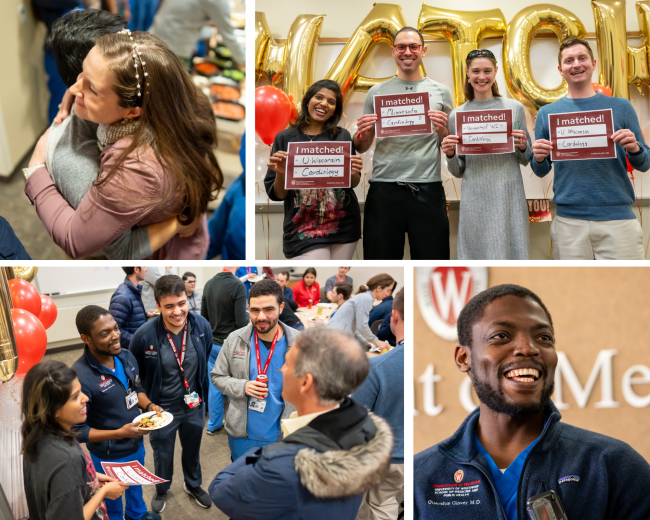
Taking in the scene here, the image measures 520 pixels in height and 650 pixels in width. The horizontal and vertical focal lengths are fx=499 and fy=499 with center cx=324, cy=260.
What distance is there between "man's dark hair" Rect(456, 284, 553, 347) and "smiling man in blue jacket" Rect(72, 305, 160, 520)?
1.05 m

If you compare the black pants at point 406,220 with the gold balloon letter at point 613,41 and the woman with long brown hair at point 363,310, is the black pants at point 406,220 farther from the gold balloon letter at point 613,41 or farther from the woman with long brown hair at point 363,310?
the gold balloon letter at point 613,41

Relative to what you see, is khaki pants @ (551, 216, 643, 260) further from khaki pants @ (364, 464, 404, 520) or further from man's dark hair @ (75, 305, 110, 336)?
man's dark hair @ (75, 305, 110, 336)

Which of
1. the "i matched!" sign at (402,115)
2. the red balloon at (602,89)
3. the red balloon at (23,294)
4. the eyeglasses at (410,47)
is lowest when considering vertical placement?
the red balloon at (23,294)

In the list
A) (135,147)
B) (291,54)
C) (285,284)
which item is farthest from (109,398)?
(291,54)

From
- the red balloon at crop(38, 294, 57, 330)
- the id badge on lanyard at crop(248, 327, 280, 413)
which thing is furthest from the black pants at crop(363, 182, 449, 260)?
the red balloon at crop(38, 294, 57, 330)

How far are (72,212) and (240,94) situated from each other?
0.63m

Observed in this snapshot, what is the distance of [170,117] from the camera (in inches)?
58.9

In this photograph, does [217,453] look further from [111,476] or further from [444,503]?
[444,503]

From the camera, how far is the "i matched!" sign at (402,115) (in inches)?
76.9

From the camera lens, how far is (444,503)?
5.19 feet

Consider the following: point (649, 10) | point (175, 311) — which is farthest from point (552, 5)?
point (175, 311)

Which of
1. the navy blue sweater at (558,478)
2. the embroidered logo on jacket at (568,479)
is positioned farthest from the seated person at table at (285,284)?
the embroidered logo on jacket at (568,479)

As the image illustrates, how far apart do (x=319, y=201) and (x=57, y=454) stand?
1.26 metres

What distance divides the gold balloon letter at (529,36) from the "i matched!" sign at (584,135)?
54 cm
